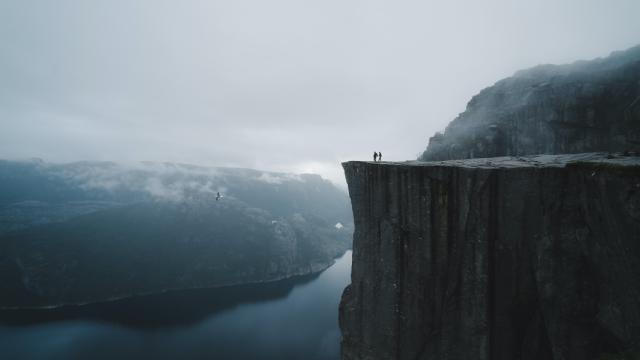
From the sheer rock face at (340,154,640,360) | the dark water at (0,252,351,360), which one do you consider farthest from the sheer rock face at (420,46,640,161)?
the dark water at (0,252,351,360)

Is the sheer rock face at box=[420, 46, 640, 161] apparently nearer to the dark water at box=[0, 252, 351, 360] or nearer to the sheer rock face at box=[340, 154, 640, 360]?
the sheer rock face at box=[340, 154, 640, 360]

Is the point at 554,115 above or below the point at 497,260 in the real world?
above

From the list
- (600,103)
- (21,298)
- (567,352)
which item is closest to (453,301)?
(567,352)

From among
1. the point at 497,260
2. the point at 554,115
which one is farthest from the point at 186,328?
the point at 554,115

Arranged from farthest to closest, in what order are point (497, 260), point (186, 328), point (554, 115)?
point (186, 328)
point (554, 115)
point (497, 260)

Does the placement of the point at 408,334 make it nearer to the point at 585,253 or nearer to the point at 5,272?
the point at 585,253

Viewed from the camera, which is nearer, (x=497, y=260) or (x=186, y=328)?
(x=497, y=260)

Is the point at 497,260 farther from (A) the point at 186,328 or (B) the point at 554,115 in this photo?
(A) the point at 186,328
